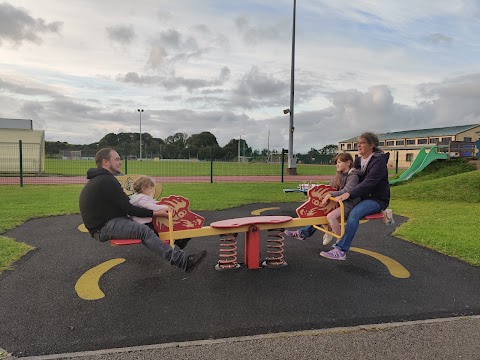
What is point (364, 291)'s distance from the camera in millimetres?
4062

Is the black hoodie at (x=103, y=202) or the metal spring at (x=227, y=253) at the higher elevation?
the black hoodie at (x=103, y=202)

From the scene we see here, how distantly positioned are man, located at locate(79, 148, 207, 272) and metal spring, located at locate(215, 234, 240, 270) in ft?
1.68

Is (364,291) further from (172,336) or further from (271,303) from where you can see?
(172,336)

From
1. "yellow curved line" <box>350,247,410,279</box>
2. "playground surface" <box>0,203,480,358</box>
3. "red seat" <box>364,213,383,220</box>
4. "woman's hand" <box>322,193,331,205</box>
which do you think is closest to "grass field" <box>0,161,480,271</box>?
"playground surface" <box>0,203,480,358</box>

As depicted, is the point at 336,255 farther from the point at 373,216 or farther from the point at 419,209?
the point at 419,209

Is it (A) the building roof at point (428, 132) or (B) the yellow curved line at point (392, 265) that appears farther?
(A) the building roof at point (428, 132)

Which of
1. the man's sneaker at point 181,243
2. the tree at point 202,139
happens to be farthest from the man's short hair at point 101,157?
the tree at point 202,139

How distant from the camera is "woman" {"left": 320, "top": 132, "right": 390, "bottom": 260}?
500 cm

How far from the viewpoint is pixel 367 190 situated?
5.02 m

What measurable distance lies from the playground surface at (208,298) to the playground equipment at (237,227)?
0.67 ft

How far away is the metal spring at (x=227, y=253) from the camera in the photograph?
4.74m

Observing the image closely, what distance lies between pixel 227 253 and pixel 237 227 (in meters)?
0.41

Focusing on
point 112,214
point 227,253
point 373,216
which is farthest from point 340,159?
point 112,214

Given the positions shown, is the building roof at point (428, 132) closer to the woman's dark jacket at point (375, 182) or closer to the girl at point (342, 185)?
the girl at point (342, 185)
